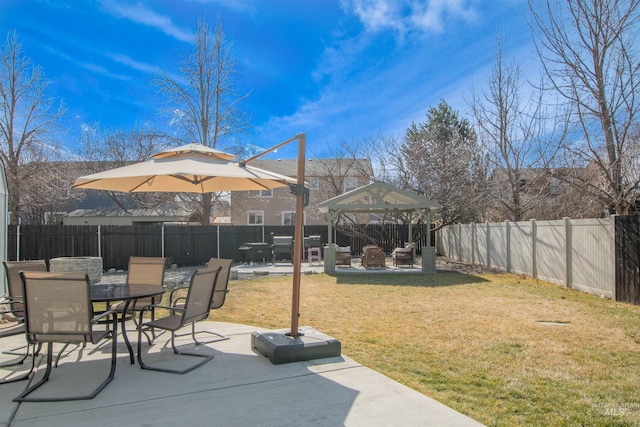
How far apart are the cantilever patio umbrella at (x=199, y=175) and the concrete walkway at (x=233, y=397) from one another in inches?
29.9

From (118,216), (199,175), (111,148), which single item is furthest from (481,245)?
(111,148)

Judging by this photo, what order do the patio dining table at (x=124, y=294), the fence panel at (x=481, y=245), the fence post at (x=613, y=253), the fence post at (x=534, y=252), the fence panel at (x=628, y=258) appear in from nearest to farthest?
the patio dining table at (x=124, y=294), the fence panel at (x=628, y=258), the fence post at (x=613, y=253), the fence post at (x=534, y=252), the fence panel at (x=481, y=245)

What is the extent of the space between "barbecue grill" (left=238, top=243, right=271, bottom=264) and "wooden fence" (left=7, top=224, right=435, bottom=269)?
1.22m

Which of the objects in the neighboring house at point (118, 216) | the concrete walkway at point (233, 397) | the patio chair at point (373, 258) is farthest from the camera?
the neighboring house at point (118, 216)

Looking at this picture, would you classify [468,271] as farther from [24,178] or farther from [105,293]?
[24,178]

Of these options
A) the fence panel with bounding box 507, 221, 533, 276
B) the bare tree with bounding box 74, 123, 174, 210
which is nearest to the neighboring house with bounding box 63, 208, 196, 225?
the bare tree with bounding box 74, 123, 174, 210

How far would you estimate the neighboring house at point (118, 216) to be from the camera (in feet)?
84.0

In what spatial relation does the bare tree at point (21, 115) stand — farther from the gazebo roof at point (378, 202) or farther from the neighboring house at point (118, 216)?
the gazebo roof at point (378, 202)

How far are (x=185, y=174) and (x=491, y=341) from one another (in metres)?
4.42

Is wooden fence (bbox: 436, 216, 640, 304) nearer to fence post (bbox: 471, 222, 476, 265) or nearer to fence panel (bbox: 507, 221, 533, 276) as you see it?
fence panel (bbox: 507, 221, 533, 276)

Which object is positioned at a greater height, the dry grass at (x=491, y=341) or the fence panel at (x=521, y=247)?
the fence panel at (x=521, y=247)

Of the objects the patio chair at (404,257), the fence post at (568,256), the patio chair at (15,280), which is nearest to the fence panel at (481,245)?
the patio chair at (404,257)

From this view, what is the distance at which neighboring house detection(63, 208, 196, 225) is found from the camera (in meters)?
25.6

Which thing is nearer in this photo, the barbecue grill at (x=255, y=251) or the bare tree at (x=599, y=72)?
the bare tree at (x=599, y=72)
